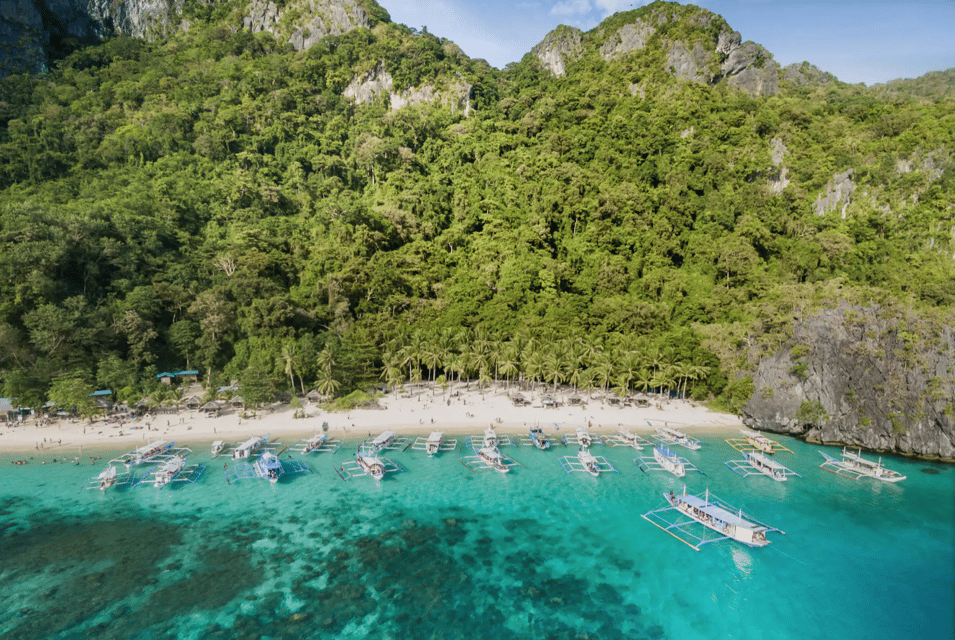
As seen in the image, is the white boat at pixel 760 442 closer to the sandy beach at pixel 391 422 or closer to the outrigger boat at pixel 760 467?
the outrigger boat at pixel 760 467

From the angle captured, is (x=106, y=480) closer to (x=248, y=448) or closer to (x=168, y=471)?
(x=168, y=471)

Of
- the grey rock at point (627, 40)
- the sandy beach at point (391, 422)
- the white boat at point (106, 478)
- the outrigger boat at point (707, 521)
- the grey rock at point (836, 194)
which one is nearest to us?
the outrigger boat at point (707, 521)

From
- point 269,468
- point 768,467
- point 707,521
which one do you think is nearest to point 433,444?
point 269,468

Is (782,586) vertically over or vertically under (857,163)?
under

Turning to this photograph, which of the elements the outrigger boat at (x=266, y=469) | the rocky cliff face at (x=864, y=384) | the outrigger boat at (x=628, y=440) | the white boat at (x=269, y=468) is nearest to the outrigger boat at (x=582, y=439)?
the outrigger boat at (x=628, y=440)

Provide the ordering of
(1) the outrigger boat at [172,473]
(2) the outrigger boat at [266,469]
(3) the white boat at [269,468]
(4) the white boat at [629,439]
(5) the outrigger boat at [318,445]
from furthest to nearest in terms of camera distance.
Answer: (4) the white boat at [629,439] → (5) the outrigger boat at [318,445] → (2) the outrigger boat at [266,469] → (3) the white boat at [269,468] → (1) the outrigger boat at [172,473]

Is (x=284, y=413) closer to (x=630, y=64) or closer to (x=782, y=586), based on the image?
(x=782, y=586)

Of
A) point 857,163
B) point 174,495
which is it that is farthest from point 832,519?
point 857,163
